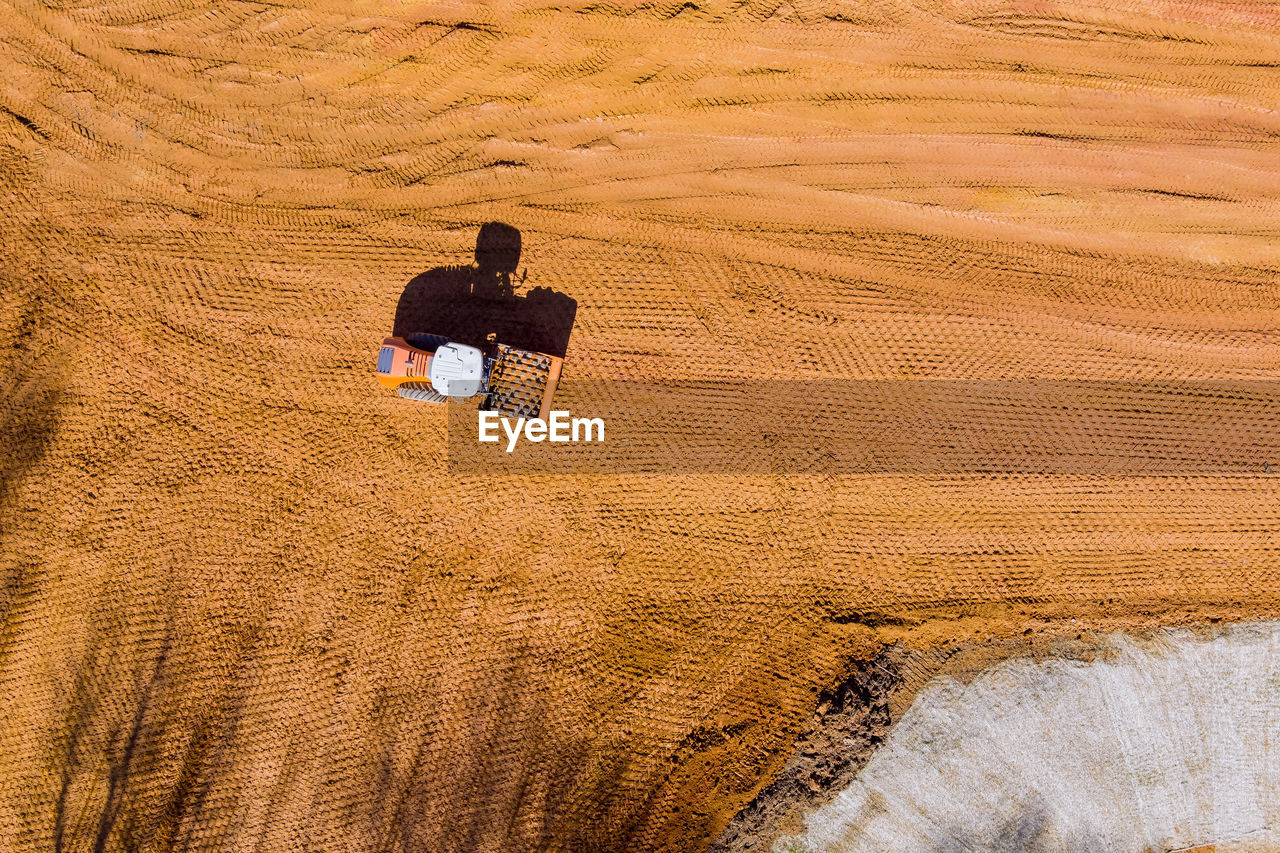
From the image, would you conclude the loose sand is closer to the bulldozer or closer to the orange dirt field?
the orange dirt field

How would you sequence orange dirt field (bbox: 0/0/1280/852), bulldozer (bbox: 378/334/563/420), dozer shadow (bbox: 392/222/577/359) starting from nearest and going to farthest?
1. bulldozer (bbox: 378/334/563/420)
2. orange dirt field (bbox: 0/0/1280/852)
3. dozer shadow (bbox: 392/222/577/359)

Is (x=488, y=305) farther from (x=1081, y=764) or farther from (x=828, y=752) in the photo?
(x=1081, y=764)

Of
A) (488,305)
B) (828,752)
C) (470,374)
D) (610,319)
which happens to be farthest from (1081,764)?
(488,305)

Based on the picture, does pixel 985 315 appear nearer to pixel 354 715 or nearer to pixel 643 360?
pixel 643 360

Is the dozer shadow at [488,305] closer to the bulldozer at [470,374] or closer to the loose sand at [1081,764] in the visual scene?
the bulldozer at [470,374]

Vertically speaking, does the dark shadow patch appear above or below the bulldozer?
below

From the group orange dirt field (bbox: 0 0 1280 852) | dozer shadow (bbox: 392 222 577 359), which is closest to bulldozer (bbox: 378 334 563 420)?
dozer shadow (bbox: 392 222 577 359)

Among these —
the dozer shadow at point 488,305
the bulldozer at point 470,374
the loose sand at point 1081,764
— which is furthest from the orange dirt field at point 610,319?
the loose sand at point 1081,764
